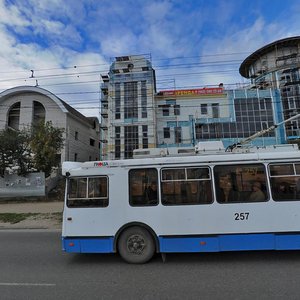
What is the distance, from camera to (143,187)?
22.0 feet

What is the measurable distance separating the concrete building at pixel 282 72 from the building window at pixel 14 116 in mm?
40109

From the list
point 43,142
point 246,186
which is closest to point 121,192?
point 246,186

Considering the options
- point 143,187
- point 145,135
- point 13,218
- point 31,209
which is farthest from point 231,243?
point 145,135

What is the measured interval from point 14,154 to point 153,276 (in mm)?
22509

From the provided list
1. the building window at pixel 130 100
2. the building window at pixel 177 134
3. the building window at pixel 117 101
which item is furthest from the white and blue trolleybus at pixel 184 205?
the building window at pixel 117 101

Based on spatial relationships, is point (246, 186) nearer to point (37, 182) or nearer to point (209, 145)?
point (209, 145)

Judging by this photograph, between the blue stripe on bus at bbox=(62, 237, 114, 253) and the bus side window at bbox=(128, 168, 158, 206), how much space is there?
1.10 metres

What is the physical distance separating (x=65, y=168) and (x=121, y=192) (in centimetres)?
161

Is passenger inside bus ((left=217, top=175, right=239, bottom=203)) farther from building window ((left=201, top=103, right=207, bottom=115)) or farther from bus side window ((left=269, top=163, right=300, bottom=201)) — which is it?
building window ((left=201, top=103, right=207, bottom=115))

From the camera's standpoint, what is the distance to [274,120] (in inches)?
1722

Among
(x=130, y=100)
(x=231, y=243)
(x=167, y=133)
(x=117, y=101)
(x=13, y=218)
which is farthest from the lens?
(x=117, y=101)

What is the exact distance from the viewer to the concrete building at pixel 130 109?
43.6 meters

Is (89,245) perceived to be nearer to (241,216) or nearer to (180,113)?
(241,216)

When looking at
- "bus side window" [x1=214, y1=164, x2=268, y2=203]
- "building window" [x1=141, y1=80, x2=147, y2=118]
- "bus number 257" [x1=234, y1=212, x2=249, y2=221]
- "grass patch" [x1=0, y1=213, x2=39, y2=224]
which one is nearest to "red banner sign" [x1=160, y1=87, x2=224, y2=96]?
"building window" [x1=141, y1=80, x2=147, y2=118]
